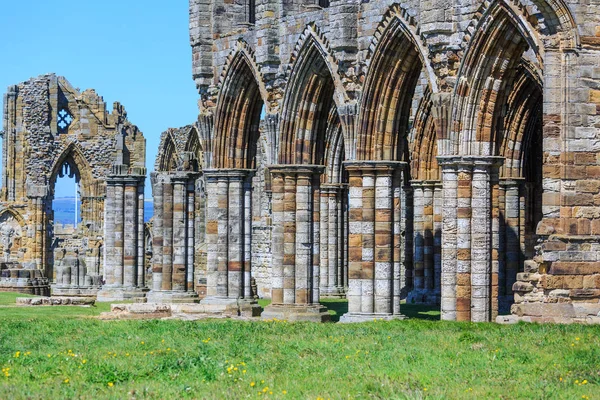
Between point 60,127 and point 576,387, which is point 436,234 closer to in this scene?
point 576,387

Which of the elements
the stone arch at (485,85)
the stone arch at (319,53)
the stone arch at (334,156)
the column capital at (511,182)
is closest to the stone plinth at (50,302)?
the stone arch at (334,156)

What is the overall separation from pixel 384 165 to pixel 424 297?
10.4 metres

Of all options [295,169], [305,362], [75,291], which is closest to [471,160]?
[295,169]

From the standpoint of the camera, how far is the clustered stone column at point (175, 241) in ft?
117

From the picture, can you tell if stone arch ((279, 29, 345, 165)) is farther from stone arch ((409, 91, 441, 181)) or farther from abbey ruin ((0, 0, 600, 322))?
stone arch ((409, 91, 441, 181))

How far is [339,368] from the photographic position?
56.1ft

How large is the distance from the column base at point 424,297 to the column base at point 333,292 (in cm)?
340

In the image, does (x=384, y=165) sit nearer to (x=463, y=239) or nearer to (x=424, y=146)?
(x=463, y=239)

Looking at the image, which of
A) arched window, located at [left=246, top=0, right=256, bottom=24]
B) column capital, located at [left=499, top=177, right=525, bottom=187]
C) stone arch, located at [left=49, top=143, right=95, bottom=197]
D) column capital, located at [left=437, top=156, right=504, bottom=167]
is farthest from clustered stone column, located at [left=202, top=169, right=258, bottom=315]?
stone arch, located at [left=49, top=143, right=95, bottom=197]

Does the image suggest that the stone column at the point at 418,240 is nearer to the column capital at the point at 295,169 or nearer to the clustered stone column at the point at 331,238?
the clustered stone column at the point at 331,238

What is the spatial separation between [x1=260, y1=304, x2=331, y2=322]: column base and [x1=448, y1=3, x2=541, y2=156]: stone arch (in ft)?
18.2

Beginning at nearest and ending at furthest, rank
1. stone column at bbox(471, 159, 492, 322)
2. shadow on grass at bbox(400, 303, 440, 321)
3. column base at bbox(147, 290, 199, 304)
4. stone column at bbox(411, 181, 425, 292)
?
stone column at bbox(471, 159, 492, 322)
shadow on grass at bbox(400, 303, 440, 321)
column base at bbox(147, 290, 199, 304)
stone column at bbox(411, 181, 425, 292)

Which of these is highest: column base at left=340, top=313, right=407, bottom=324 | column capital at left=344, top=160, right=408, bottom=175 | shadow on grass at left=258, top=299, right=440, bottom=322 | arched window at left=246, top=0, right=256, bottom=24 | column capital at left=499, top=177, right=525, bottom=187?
arched window at left=246, top=0, right=256, bottom=24

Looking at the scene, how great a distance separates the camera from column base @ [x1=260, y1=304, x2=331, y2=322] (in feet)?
95.5
